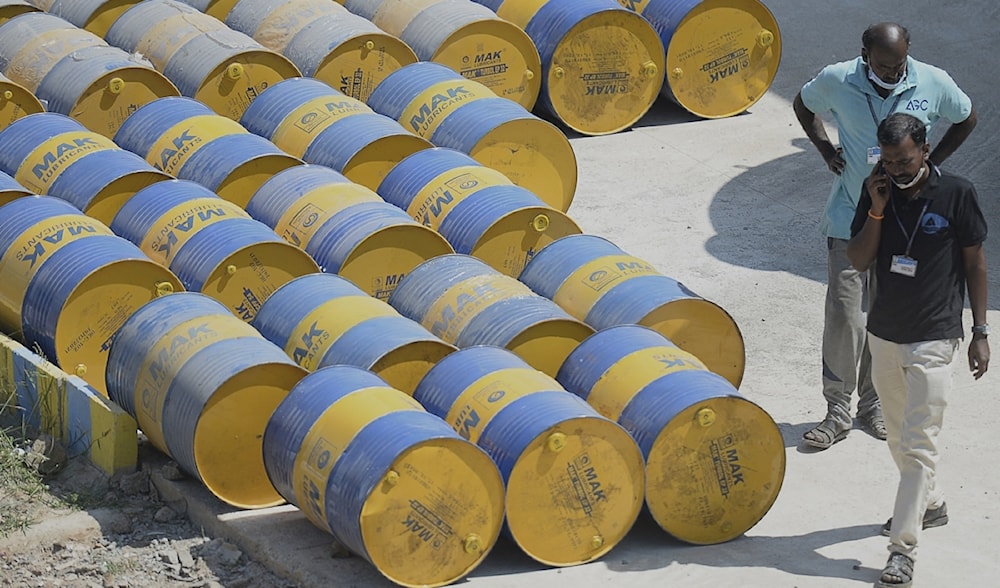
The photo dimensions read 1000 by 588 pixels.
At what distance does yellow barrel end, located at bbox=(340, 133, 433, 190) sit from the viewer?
9414mm

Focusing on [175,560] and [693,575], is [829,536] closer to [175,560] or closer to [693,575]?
[693,575]

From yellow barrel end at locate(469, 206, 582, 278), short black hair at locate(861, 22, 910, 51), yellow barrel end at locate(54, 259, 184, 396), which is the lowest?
yellow barrel end at locate(54, 259, 184, 396)

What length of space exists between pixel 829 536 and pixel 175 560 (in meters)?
2.65

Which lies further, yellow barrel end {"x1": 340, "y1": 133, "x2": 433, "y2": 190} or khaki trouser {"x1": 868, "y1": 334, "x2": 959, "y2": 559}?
yellow barrel end {"x1": 340, "y1": 133, "x2": 433, "y2": 190}

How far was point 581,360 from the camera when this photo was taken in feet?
23.8

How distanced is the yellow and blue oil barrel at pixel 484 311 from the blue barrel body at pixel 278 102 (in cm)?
224

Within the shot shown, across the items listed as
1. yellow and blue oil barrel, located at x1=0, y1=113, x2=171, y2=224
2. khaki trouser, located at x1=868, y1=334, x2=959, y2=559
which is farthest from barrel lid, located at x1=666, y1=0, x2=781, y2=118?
khaki trouser, located at x1=868, y1=334, x2=959, y2=559

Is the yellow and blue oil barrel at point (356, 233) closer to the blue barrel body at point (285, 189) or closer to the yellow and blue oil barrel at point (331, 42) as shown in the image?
the blue barrel body at point (285, 189)

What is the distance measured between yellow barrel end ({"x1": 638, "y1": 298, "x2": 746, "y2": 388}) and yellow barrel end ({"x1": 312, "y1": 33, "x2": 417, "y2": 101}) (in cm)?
395

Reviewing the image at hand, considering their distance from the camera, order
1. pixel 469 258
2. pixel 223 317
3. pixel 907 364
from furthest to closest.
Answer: pixel 469 258
pixel 223 317
pixel 907 364

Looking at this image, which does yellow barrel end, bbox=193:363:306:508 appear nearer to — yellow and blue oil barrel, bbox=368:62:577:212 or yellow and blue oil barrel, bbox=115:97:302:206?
yellow and blue oil barrel, bbox=115:97:302:206

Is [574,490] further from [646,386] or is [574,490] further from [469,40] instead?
[469,40]

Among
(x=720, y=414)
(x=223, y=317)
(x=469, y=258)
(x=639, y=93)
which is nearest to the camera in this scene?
(x=720, y=414)

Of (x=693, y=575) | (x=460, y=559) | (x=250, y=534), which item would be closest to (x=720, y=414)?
(x=693, y=575)
